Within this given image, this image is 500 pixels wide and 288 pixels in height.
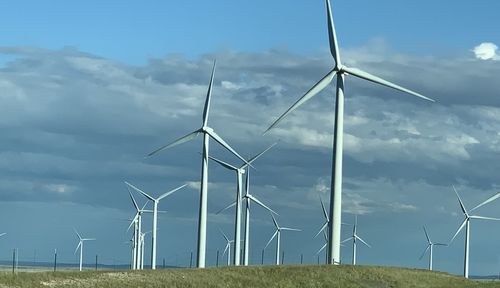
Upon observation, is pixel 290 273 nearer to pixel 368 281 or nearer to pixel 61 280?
pixel 368 281

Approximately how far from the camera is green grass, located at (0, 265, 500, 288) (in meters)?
75.9

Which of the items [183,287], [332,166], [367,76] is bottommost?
[183,287]

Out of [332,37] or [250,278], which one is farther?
[332,37]

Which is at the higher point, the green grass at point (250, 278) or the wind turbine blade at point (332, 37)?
the wind turbine blade at point (332, 37)

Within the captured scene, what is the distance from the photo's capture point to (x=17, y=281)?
73562 millimetres

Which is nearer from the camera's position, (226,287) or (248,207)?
(226,287)

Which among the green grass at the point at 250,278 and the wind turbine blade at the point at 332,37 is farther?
the wind turbine blade at the point at 332,37

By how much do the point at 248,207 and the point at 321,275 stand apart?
70141 mm

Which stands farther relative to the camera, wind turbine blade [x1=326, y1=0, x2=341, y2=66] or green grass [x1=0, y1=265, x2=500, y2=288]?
wind turbine blade [x1=326, y1=0, x2=341, y2=66]

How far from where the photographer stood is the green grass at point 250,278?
249ft

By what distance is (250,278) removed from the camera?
3211 inches

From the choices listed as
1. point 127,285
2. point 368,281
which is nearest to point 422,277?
point 368,281

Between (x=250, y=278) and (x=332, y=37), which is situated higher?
(x=332, y=37)

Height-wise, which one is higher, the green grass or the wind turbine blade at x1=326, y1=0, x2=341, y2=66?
the wind turbine blade at x1=326, y1=0, x2=341, y2=66
